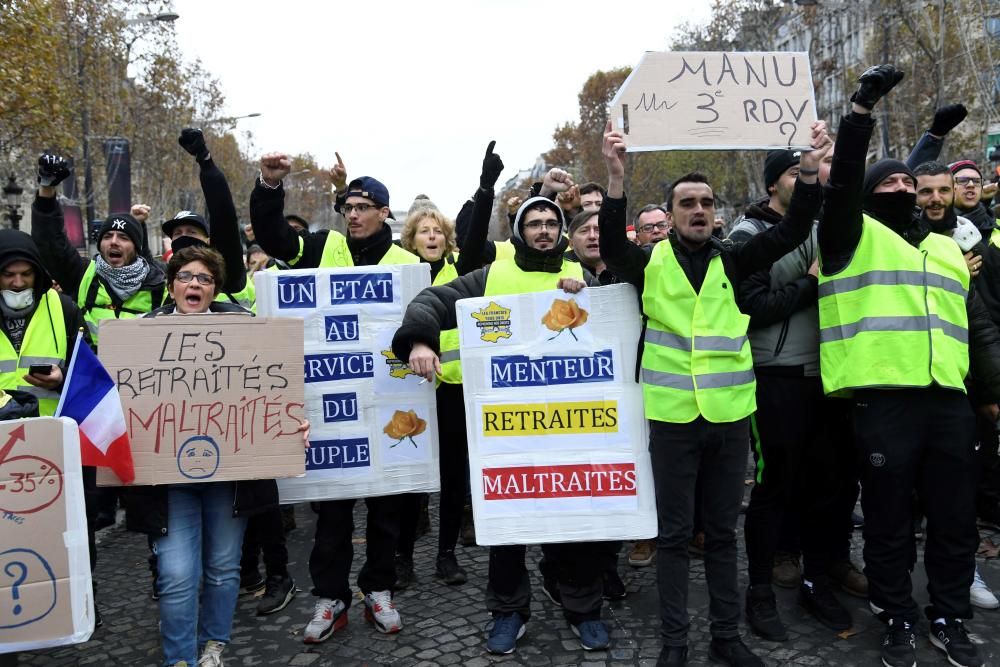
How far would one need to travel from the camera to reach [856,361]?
371 cm

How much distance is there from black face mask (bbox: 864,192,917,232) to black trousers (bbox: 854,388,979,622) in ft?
2.61

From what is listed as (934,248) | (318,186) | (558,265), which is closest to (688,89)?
(558,265)

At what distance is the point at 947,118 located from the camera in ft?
14.7

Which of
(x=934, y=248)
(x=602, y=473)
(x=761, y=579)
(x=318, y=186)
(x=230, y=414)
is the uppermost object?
(x=318, y=186)

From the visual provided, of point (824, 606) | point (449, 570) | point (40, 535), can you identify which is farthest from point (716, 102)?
point (40, 535)

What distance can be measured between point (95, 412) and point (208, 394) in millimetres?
469

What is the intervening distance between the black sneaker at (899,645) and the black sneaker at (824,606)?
30cm

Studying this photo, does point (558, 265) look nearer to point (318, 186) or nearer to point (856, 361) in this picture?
point (856, 361)

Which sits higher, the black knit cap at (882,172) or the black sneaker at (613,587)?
the black knit cap at (882,172)

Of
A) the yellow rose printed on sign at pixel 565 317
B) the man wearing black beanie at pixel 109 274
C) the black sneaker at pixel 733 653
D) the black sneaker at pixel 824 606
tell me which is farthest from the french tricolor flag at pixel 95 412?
the black sneaker at pixel 824 606

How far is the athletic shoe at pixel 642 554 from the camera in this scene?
500cm

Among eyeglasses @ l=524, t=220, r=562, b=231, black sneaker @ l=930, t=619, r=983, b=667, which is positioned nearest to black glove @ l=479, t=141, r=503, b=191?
eyeglasses @ l=524, t=220, r=562, b=231

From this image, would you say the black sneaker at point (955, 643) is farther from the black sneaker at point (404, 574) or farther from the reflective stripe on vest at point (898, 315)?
the black sneaker at point (404, 574)

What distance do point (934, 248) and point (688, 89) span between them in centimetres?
135
